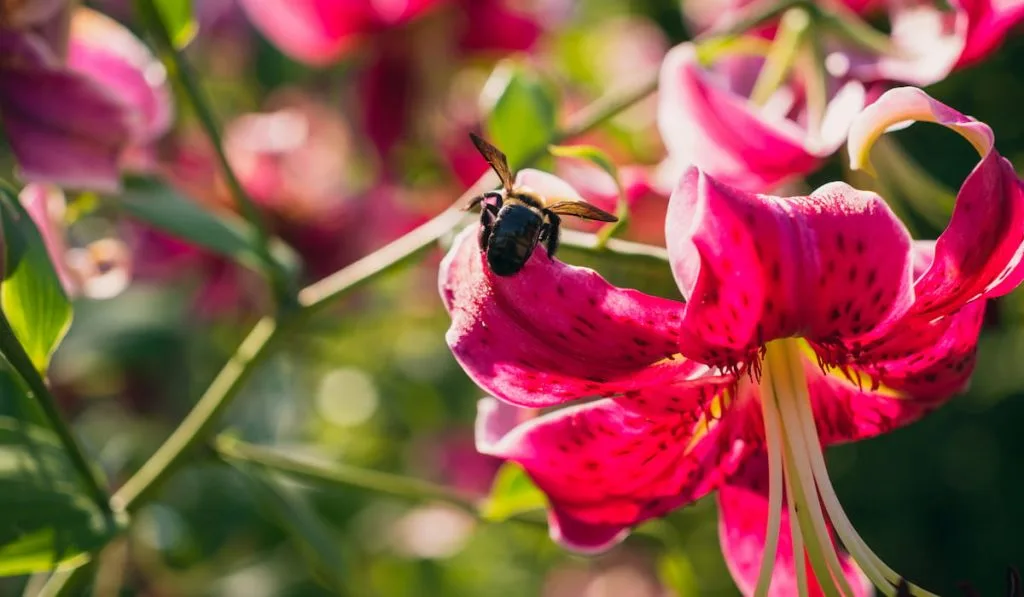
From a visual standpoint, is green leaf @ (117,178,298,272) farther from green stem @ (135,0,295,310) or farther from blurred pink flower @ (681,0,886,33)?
blurred pink flower @ (681,0,886,33)

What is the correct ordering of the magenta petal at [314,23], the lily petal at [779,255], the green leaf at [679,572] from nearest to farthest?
the lily petal at [779,255] < the green leaf at [679,572] < the magenta petal at [314,23]

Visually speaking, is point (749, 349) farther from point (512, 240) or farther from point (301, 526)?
point (301, 526)

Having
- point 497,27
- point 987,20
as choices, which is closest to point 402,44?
point 497,27

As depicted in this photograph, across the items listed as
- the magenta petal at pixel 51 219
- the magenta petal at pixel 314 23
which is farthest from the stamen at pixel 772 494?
the magenta petal at pixel 314 23

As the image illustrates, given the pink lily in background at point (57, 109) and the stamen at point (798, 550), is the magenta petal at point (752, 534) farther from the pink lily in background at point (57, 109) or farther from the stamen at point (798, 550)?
the pink lily in background at point (57, 109)

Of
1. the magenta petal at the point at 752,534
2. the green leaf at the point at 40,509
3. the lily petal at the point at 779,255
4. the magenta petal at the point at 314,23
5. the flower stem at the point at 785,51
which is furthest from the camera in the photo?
the magenta petal at the point at 314,23
